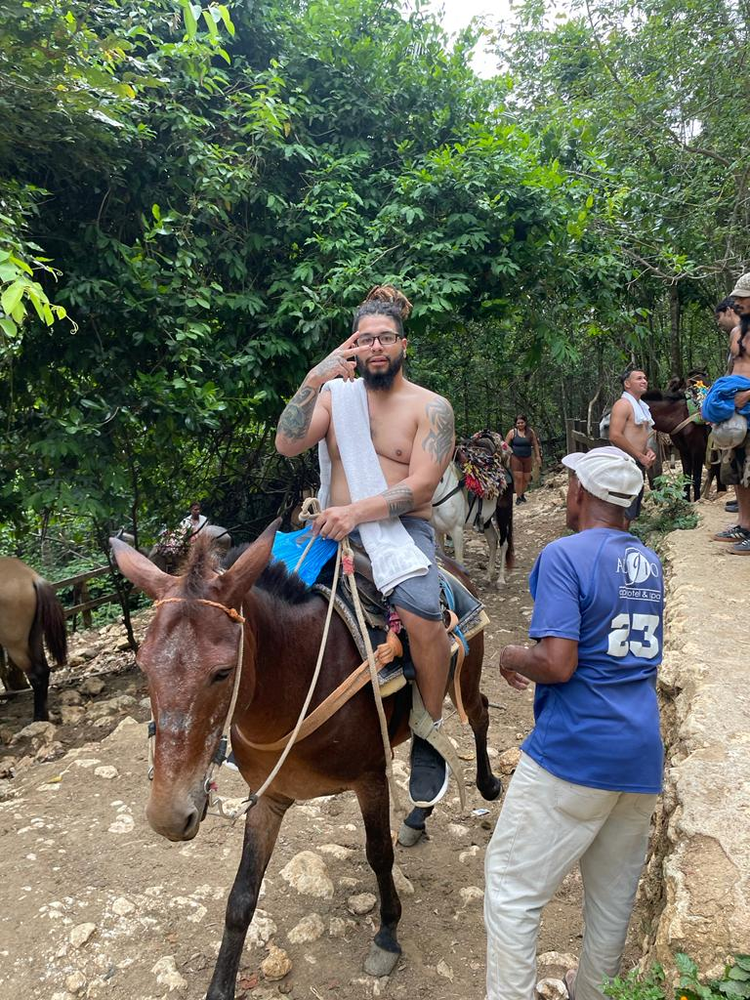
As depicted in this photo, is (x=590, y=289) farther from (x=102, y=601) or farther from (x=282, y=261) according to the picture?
(x=102, y=601)

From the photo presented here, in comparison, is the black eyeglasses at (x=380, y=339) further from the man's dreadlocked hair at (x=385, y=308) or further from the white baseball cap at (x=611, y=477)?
the white baseball cap at (x=611, y=477)

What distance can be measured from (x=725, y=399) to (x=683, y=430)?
508 centimetres

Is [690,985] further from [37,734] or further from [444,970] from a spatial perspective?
[37,734]

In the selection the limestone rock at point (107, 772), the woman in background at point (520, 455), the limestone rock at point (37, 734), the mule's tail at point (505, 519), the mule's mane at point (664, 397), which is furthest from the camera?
the woman in background at point (520, 455)

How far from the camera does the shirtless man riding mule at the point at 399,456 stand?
272cm

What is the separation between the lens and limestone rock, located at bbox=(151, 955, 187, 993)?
2717 mm

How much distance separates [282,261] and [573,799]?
6.51 meters

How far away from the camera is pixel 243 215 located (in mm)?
7004

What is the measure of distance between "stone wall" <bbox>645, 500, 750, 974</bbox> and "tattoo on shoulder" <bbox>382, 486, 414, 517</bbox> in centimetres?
155

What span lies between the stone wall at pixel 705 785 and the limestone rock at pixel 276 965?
153cm

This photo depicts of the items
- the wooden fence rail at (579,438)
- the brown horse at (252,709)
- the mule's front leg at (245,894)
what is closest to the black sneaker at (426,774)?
the brown horse at (252,709)

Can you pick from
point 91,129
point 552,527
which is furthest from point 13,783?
point 552,527

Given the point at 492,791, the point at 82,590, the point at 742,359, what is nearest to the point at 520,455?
the point at 742,359

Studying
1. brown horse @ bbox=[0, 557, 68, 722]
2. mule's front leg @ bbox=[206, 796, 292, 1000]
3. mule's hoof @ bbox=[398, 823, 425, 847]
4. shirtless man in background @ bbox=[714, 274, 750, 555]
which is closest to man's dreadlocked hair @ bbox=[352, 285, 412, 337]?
mule's front leg @ bbox=[206, 796, 292, 1000]
